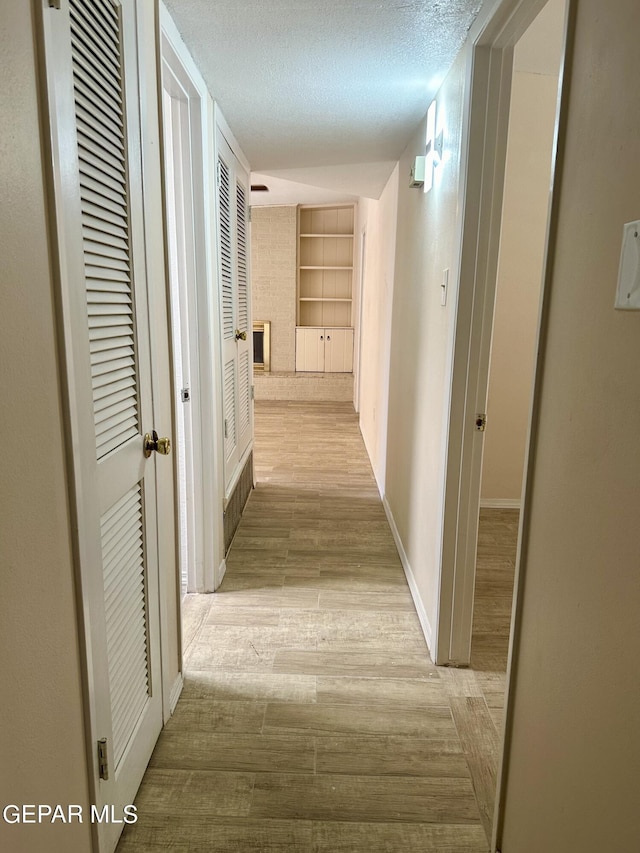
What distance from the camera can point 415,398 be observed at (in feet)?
8.59

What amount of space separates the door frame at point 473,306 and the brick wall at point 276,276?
234 inches

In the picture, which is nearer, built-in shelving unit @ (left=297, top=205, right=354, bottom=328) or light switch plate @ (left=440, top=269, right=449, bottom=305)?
light switch plate @ (left=440, top=269, right=449, bottom=305)

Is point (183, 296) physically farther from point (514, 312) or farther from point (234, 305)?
point (514, 312)

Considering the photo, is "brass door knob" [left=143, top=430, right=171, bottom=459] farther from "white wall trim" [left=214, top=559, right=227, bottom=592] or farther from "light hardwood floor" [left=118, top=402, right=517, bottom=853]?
"white wall trim" [left=214, top=559, right=227, bottom=592]

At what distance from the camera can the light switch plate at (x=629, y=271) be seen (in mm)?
769

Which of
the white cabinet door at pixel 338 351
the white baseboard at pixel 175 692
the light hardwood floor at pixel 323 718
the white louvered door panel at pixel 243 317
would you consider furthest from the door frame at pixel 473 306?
the white cabinet door at pixel 338 351

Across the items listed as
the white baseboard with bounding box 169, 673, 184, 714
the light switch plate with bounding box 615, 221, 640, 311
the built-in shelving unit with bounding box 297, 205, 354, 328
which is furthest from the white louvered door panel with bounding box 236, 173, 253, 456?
the built-in shelving unit with bounding box 297, 205, 354, 328

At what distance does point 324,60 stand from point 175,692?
7.23 feet

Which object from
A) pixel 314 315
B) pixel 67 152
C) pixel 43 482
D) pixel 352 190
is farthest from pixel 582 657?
pixel 314 315

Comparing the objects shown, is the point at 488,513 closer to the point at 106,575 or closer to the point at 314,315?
the point at 106,575

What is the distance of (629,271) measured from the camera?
2.58ft

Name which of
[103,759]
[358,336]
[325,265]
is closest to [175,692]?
[103,759]

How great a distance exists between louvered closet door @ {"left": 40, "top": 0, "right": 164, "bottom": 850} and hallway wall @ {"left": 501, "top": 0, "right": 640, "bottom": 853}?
89cm

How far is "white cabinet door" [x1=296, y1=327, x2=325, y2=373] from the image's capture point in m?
7.61
